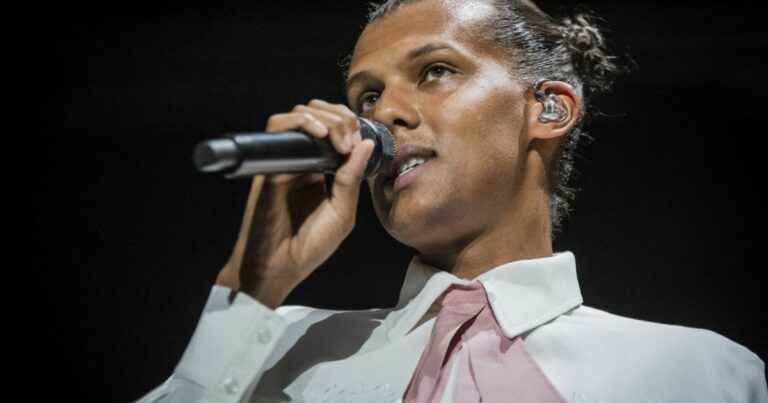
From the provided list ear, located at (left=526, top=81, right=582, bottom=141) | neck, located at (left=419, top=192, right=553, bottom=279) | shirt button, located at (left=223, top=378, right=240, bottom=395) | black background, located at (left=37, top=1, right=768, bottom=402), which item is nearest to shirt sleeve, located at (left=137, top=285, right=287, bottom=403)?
shirt button, located at (left=223, top=378, right=240, bottom=395)

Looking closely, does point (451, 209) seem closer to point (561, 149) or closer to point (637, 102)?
point (561, 149)

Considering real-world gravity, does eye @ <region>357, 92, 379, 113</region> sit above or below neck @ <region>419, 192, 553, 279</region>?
above

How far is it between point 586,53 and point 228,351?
1.05 meters

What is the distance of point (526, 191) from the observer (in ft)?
5.24

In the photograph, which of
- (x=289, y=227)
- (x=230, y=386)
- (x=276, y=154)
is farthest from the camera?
(x=289, y=227)

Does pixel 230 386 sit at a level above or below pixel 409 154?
below

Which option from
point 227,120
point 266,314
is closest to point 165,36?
point 227,120

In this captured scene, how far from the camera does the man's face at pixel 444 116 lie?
146cm

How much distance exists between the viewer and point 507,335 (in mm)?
1370

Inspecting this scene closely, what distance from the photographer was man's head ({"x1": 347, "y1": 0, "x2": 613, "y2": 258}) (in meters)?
1.47

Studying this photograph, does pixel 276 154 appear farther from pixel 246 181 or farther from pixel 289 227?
pixel 246 181

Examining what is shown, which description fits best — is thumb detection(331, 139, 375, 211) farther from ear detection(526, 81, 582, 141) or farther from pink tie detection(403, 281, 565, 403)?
Answer: ear detection(526, 81, 582, 141)

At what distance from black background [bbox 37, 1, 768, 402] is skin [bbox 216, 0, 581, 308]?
565 millimetres

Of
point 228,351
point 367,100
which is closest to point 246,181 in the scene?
point 367,100
